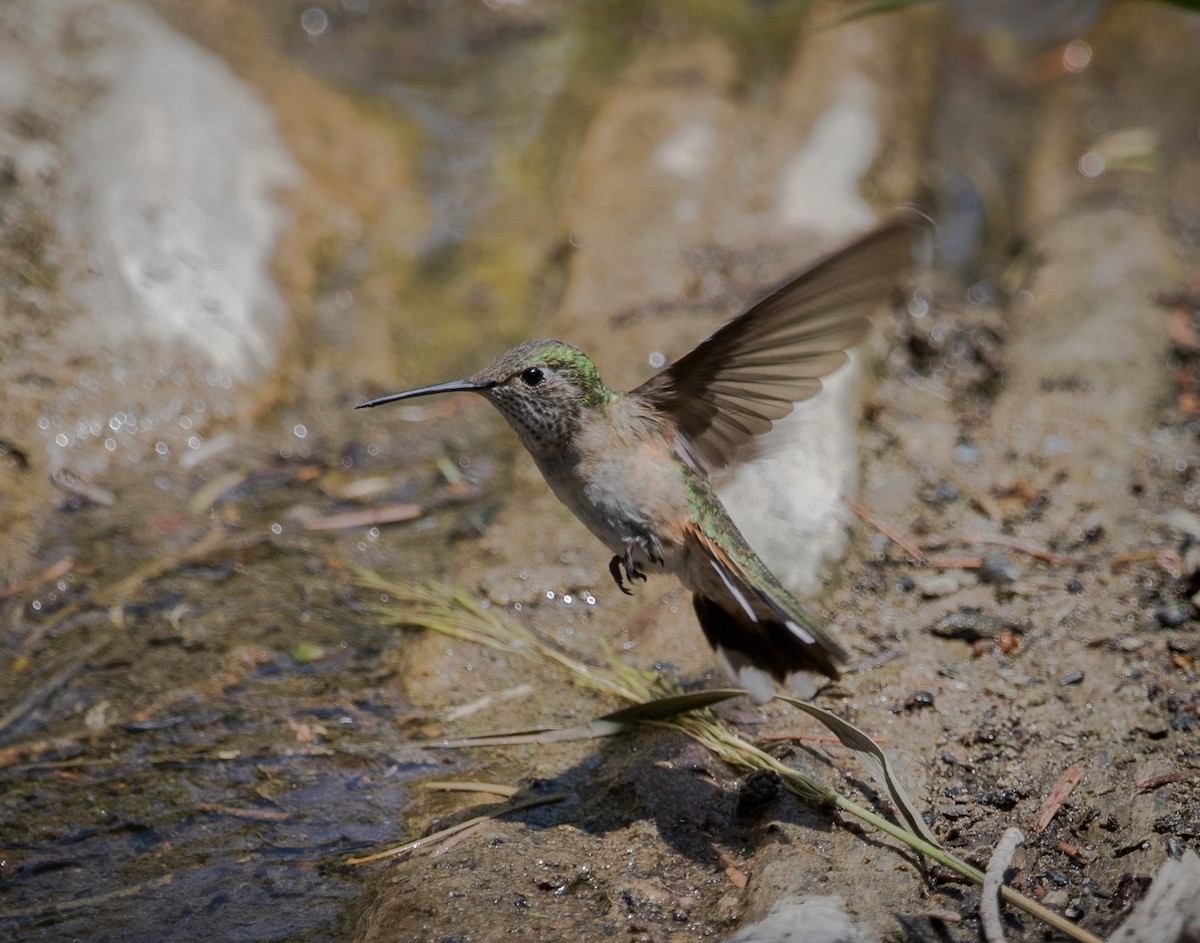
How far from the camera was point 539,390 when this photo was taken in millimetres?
3258

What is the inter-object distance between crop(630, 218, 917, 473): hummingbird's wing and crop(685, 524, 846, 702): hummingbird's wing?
29 centimetres

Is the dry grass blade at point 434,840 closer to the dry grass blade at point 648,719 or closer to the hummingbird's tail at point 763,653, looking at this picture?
the dry grass blade at point 648,719

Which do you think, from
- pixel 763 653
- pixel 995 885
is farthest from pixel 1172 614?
pixel 995 885

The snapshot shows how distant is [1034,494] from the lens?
15.2ft

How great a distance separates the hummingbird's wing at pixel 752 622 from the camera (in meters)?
3.29

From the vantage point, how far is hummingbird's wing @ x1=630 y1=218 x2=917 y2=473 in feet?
8.82

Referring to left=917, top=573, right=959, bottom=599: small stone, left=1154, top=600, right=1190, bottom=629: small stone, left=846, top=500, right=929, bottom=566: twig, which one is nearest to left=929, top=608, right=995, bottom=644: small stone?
left=917, top=573, right=959, bottom=599: small stone

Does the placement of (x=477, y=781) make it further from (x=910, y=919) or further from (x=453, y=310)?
(x=453, y=310)

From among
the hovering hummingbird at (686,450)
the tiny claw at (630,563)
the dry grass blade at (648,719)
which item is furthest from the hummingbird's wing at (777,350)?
the dry grass blade at (648,719)

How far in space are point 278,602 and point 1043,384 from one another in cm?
334

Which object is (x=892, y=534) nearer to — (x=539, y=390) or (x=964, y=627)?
(x=964, y=627)

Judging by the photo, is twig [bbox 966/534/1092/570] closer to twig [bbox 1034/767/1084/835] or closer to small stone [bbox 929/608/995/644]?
small stone [bbox 929/608/995/644]

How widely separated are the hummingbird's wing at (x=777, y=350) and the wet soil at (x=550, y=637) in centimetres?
90

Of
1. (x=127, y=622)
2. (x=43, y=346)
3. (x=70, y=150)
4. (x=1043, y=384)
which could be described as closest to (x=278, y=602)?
(x=127, y=622)
